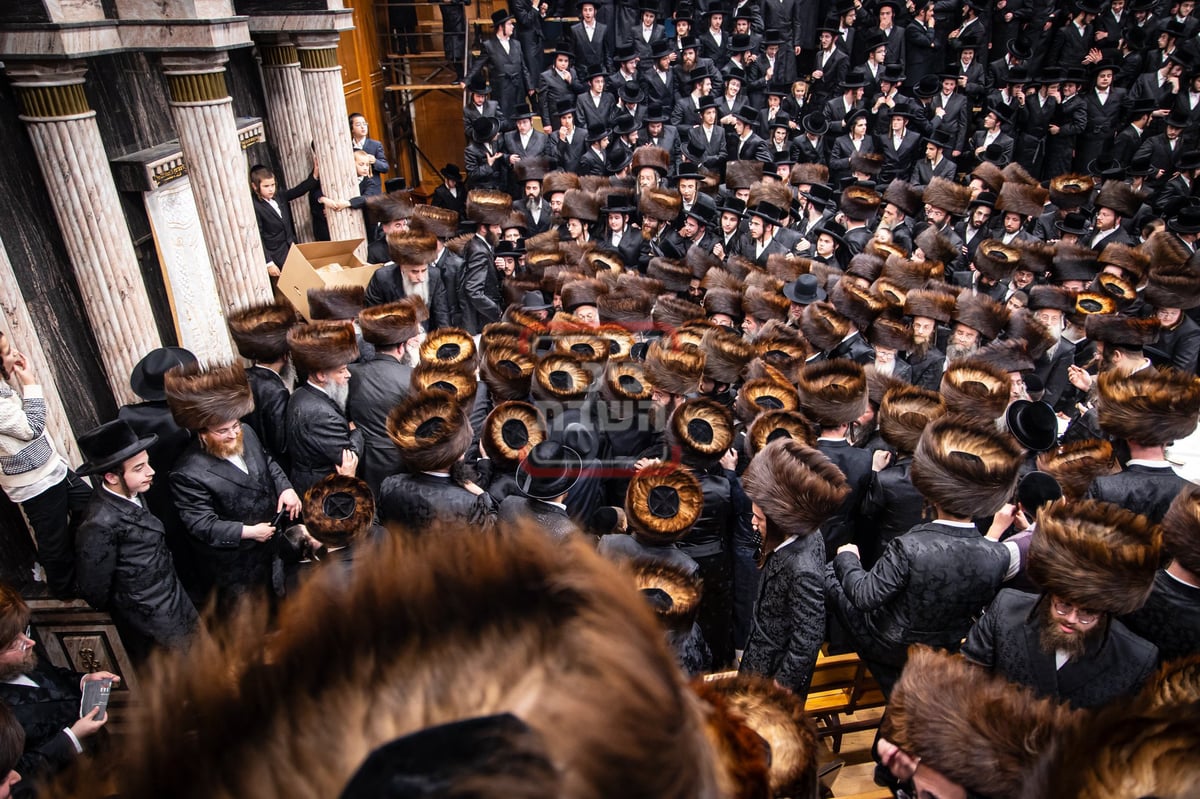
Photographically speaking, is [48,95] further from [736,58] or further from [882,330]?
[736,58]

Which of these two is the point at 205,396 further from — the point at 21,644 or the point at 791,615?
the point at 791,615

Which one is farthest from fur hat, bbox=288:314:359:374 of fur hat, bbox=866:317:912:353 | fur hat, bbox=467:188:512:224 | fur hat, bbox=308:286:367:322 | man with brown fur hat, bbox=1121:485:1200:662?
man with brown fur hat, bbox=1121:485:1200:662

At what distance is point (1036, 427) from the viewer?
4.81 m

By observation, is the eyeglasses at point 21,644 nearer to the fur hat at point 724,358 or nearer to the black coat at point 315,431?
the black coat at point 315,431

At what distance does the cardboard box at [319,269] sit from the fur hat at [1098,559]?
21.7 ft

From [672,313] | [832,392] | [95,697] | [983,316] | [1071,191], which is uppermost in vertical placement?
[1071,191]

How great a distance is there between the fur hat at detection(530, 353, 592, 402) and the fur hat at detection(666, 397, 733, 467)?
2.88ft

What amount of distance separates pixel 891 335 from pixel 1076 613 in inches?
144

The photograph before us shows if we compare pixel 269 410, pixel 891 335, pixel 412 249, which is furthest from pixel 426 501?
pixel 891 335

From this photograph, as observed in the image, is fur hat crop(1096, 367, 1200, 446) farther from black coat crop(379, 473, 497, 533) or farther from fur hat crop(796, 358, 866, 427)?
black coat crop(379, 473, 497, 533)

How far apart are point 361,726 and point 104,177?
19.3ft

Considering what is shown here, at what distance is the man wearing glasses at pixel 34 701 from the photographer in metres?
3.25

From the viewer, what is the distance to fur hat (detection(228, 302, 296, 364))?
17.9ft

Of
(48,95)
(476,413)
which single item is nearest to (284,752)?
(476,413)
